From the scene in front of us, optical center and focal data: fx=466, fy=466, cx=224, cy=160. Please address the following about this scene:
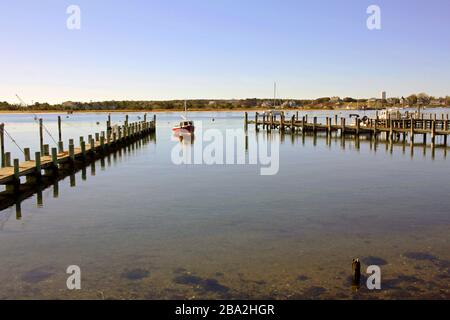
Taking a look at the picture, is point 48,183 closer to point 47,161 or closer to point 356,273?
Answer: point 47,161

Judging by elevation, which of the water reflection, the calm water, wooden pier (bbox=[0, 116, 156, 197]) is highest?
wooden pier (bbox=[0, 116, 156, 197])

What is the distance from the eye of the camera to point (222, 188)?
832 inches

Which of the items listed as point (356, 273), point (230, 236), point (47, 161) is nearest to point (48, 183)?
point (47, 161)

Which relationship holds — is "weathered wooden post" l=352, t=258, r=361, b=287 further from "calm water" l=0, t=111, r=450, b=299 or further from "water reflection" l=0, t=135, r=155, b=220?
"water reflection" l=0, t=135, r=155, b=220

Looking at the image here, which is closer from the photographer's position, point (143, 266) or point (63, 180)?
point (143, 266)

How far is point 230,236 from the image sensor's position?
44.2 ft

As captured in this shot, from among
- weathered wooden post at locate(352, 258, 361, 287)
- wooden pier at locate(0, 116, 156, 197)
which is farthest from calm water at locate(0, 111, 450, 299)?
wooden pier at locate(0, 116, 156, 197)

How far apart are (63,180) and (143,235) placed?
39.3 feet

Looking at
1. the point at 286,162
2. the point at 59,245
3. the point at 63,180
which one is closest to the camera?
the point at 59,245

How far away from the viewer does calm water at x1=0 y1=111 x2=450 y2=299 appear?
9.99 meters

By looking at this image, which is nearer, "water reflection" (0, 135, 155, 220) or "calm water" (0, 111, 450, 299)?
"calm water" (0, 111, 450, 299)
